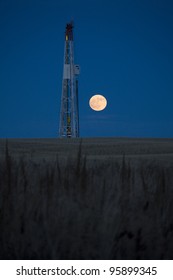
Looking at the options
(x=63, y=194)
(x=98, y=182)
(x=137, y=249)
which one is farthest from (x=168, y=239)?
(x=98, y=182)

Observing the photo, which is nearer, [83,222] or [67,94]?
[83,222]

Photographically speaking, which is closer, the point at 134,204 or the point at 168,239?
the point at 168,239

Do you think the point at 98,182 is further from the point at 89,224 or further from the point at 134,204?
the point at 89,224

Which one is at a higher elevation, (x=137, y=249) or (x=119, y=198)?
(x=119, y=198)

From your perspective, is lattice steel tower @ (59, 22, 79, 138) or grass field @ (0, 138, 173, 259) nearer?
grass field @ (0, 138, 173, 259)

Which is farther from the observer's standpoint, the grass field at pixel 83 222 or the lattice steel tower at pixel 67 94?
the lattice steel tower at pixel 67 94

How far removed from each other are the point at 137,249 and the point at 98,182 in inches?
61.7
